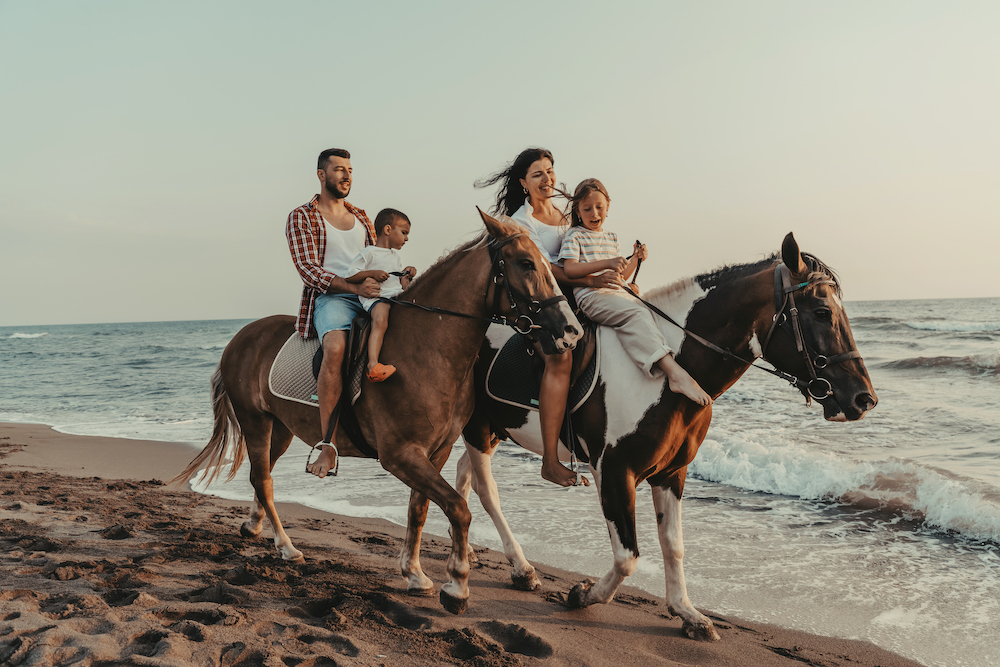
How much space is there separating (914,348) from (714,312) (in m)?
23.4

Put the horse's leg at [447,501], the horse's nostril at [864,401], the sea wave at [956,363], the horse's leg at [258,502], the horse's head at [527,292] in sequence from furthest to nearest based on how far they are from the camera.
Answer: the sea wave at [956,363]
the horse's leg at [258,502]
the horse's leg at [447,501]
the horse's head at [527,292]
the horse's nostril at [864,401]

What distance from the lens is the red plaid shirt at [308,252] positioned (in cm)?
392

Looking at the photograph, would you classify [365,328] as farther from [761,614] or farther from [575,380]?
[761,614]

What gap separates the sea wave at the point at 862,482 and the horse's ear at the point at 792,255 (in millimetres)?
3711

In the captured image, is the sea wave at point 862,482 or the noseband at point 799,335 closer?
the noseband at point 799,335

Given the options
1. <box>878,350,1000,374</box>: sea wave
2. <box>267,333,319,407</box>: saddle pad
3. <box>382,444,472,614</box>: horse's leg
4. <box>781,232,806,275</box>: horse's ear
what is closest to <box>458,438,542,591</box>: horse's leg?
<box>382,444,472,614</box>: horse's leg

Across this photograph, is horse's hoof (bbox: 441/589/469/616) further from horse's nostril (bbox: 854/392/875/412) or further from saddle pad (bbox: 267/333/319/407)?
horse's nostril (bbox: 854/392/875/412)

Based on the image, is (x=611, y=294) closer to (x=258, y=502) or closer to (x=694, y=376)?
(x=694, y=376)

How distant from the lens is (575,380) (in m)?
3.47

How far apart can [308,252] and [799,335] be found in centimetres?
284

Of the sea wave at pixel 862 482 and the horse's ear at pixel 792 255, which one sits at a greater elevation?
the horse's ear at pixel 792 255

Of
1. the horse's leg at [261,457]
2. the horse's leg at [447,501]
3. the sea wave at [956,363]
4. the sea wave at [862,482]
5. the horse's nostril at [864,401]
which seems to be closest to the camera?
the horse's nostril at [864,401]

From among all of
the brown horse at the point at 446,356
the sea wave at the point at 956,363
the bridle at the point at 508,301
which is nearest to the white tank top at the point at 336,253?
the brown horse at the point at 446,356

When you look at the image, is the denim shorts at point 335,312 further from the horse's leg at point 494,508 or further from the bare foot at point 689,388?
the bare foot at point 689,388
